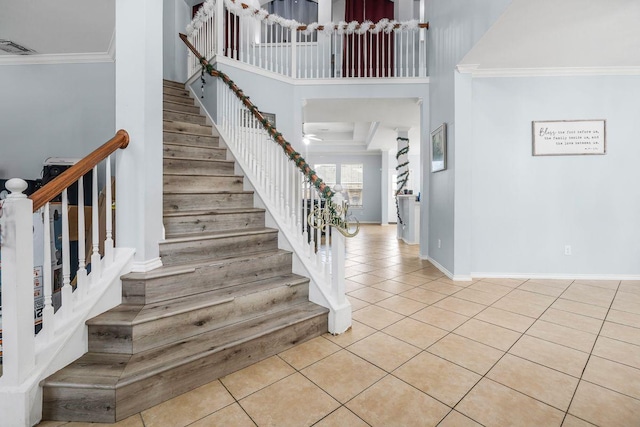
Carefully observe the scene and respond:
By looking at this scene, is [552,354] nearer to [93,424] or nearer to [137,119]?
[93,424]

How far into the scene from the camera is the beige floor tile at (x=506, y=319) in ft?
8.01

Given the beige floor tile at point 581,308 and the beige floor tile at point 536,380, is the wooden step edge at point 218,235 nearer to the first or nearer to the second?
the beige floor tile at point 536,380

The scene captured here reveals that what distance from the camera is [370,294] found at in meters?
3.23

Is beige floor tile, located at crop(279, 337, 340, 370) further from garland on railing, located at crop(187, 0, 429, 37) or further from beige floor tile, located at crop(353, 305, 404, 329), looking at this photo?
garland on railing, located at crop(187, 0, 429, 37)

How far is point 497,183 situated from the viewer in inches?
147

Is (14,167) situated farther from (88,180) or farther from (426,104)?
(426,104)

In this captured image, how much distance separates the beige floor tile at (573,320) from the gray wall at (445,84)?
3.82 feet

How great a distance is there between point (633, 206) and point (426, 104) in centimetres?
291

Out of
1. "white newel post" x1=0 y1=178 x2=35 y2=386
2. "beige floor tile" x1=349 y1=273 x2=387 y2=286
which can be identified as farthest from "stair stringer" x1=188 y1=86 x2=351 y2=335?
"white newel post" x1=0 y1=178 x2=35 y2=386

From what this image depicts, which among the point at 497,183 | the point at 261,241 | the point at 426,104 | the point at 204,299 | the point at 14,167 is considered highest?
the point at 426,104

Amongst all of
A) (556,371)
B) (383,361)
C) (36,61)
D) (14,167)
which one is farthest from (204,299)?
(36,61)

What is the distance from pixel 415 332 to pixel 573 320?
1.40 m

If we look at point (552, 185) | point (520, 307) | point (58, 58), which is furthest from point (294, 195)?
point (58, 58)

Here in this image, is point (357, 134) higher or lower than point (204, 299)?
higher
